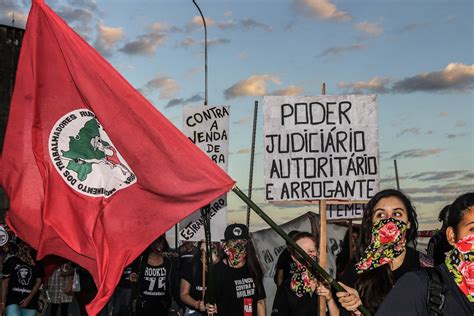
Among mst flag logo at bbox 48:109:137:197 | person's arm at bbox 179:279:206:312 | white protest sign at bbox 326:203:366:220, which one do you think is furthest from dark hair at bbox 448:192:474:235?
white protest sign at bbox 326:203:366:220

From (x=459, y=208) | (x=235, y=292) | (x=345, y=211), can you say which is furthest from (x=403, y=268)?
(x=345, y=211)

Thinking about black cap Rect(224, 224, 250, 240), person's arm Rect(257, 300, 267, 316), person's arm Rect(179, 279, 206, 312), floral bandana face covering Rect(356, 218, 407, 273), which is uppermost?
black cap Rect(224, 224, 250, 240)

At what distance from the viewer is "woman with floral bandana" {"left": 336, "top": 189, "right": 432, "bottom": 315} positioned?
4969 millimetres

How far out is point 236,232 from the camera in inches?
367

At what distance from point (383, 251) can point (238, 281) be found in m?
4.00

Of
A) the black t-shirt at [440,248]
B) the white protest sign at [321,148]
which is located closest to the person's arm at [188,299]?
the white protest sign at [321,148]

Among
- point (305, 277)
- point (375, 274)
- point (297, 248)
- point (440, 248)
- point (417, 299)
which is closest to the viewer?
point (417, 299)

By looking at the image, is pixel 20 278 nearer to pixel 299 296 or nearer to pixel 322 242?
pixel 299 296

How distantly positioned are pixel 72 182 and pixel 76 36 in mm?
1242

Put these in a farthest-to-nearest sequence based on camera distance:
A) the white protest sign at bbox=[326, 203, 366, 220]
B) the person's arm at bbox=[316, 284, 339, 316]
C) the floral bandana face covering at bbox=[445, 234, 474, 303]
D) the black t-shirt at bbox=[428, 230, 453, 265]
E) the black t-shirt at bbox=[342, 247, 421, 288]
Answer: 1. the white protest sign at bbox=[326, 203, 366, 220]
2. the person's arm at bbox=[316, 284, 339, 316]
3. the black t-shirt at bbox=[428, 230, 453, 265]
4. the black t-shirt at bbox=[342, 247, 421, 288]
5. the floral bandana face covering at bbox=[445, 234, 474, 303]

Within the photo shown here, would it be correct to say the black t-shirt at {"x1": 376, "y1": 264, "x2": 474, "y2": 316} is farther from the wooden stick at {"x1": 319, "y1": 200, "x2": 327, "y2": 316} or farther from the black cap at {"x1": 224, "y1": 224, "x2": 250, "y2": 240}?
the black cap at {"x1": 224, "y1": 224, "x2": 250, "y2": 240}

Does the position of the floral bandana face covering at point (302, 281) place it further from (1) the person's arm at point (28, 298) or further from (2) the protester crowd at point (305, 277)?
(1) the person's arm at point (28, 298)

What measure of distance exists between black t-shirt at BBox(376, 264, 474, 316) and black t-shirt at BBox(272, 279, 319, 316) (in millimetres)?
4100

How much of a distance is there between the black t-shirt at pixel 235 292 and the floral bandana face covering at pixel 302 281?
153 centimetres
